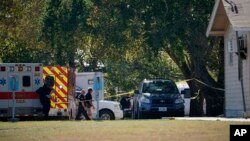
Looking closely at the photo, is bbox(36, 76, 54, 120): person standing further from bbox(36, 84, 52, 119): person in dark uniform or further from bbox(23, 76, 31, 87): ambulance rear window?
bbox(23, 76, 31, 87): ambulance rear window

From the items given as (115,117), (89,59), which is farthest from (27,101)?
(89,59)

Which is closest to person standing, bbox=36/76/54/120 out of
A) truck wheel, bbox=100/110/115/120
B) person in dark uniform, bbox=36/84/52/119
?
person in dark uniform, bbox=36/84/52/119

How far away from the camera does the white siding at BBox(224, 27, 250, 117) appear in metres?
27.0

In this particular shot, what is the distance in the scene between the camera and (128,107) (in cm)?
4534

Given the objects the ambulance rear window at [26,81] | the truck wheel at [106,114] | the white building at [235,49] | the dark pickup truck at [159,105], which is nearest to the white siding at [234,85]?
the white building at [235,49]

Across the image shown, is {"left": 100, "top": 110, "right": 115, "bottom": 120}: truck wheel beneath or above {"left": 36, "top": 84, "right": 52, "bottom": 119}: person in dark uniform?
beneath

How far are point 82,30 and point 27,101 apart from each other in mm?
9335

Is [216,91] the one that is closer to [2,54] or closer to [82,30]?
[82,30]

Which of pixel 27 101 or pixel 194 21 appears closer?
pixel 27 101

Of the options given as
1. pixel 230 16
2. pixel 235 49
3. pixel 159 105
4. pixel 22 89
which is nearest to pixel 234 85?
pixel 235 49

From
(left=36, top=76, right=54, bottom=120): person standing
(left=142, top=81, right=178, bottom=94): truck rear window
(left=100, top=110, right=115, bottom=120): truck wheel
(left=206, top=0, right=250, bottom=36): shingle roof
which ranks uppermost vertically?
(left=206, top=0, right=250, bottom=36): shingle roof

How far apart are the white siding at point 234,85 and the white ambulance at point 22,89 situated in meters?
8.26

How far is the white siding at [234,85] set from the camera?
27.0 metres

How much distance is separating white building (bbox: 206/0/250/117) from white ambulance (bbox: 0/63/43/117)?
7995 millimetres
